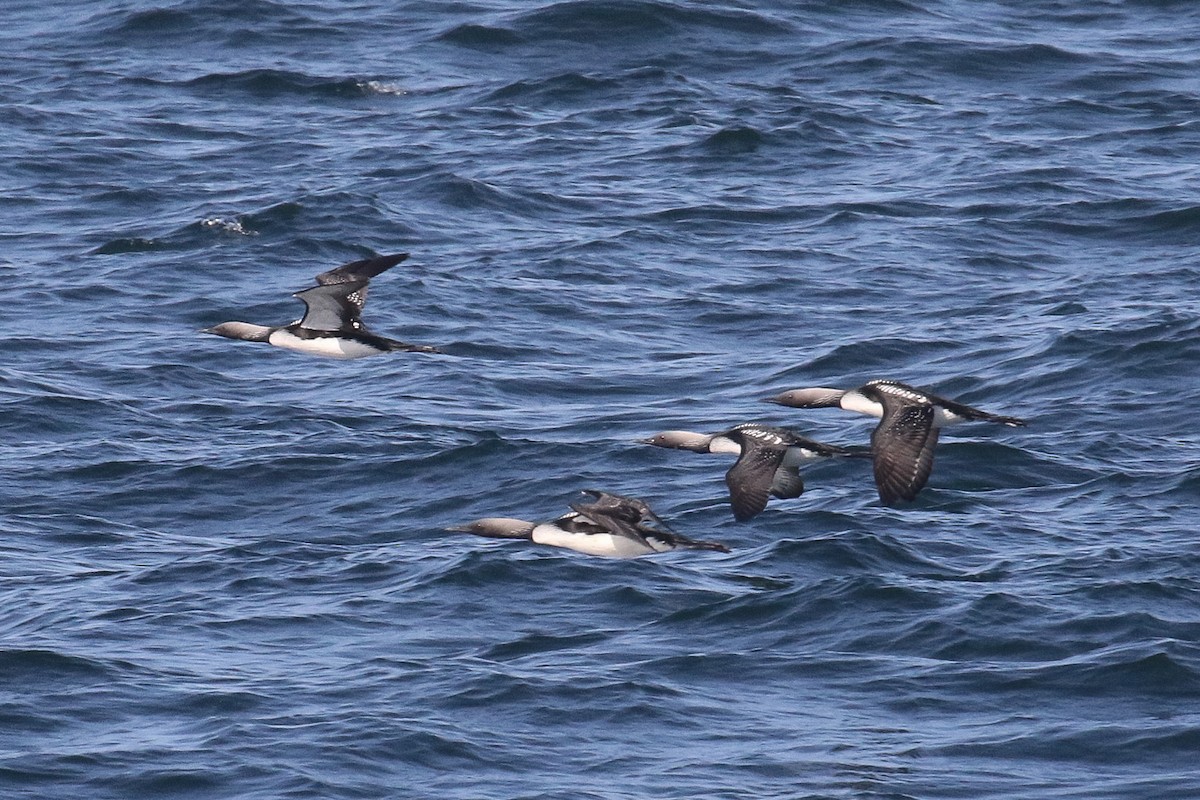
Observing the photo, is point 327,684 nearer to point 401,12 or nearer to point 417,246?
point 417,246

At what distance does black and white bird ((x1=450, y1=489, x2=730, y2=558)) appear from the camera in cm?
1586

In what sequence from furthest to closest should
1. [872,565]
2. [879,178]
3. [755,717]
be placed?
1. [879,178]
2. [872,565]
3. [755,717]

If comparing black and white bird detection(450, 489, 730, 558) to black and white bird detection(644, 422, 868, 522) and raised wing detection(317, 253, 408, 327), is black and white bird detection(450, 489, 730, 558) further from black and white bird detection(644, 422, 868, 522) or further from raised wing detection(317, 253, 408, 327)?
raised wing detection(317, 253, 408, 327)

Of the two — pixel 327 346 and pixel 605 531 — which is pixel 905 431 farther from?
pixel 327 346

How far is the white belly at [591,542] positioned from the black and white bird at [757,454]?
2.70ft

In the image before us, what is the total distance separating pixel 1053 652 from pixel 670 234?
10582 millimetres

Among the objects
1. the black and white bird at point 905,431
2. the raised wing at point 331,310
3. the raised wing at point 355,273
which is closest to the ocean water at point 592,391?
the black and white bird at point 905,431

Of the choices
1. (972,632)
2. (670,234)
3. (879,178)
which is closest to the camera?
(972,632)

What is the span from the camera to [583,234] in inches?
998

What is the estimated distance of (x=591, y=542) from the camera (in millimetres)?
16266

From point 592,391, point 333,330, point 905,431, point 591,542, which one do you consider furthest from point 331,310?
point 905,431

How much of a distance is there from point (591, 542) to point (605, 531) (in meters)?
0.15

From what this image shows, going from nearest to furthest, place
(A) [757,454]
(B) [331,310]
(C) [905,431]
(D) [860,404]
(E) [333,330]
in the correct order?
(C) [905,431] → (A) [757,454] → (D) [860,404] → (B) [331,310] → (E) [333,330]

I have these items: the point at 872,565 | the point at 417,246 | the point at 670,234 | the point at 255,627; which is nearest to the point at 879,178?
the point at 670,234
